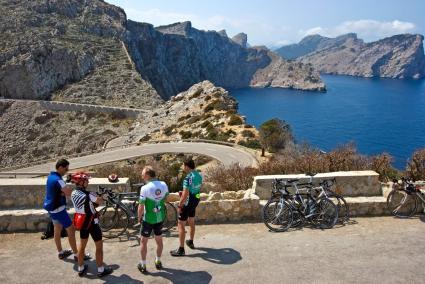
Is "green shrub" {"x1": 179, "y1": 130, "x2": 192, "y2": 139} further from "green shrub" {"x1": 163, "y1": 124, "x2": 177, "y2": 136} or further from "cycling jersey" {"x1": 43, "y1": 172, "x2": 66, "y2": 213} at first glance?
"cycling jersey" {"x1": 43, "y1": 172, "x2": 66, "y2": 213}

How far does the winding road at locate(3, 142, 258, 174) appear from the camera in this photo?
Answer: 41987 millimetres

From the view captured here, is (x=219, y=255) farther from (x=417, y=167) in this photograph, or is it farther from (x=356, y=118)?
(x=356, y=118)

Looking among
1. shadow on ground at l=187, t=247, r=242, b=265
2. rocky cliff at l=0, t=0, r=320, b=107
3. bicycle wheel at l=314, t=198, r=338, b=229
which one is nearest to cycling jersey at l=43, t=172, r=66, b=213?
shadow on ground at l=187, t=247, r=242, b=265

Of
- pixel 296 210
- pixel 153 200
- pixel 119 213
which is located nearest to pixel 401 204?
pixel 296 210

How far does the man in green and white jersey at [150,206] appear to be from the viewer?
7.86 m

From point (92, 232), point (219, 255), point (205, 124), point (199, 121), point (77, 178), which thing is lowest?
point (219, 255)

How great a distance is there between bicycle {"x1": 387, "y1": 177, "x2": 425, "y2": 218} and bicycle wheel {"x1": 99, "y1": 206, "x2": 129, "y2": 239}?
648 centimetres

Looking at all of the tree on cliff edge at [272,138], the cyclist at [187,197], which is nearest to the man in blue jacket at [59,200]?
the cyclist at [187,197]

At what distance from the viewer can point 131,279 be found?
312 inches

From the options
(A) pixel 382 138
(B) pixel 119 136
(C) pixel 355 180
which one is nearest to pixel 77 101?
(B) pixel 119 136

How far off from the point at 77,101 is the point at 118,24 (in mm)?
44591

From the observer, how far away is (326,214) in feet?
33.9

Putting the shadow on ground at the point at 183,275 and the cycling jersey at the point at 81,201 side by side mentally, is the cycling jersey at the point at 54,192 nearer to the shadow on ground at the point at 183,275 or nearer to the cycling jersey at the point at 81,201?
the cycling jersey at the point at 81,201

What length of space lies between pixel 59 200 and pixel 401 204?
7.95 m
